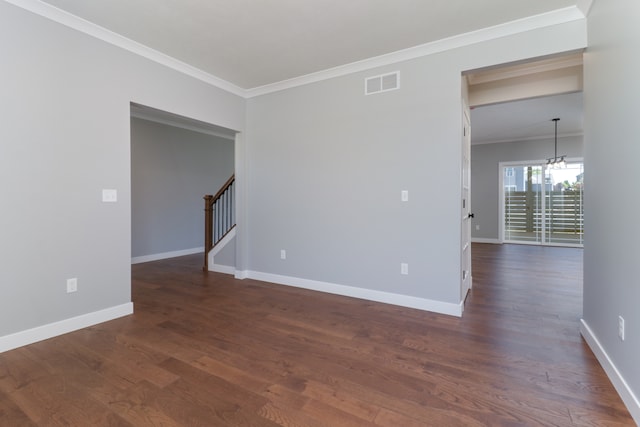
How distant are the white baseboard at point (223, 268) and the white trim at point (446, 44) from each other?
106 inches

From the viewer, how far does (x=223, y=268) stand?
475cm

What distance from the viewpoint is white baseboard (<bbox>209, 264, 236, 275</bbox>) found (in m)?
4.65

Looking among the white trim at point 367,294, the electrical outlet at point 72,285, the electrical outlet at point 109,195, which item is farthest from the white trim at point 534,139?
the electrical outlet at point 72,285

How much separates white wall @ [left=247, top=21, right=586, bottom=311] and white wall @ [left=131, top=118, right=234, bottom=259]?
8.54ft

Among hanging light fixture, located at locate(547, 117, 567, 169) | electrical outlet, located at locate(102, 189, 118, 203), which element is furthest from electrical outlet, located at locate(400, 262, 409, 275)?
hanging light fixture, located at locate(547, 117, 567, 169)

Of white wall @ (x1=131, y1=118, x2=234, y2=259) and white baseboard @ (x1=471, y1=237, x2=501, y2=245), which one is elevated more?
white wall @ (x1=131, y1=118, x2=234, y2=259)

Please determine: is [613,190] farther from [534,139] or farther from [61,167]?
[534,139]

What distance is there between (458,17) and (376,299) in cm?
277

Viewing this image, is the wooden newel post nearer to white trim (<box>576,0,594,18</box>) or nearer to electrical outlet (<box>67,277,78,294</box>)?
electrical outlet (<box>67,277,78,294</box>)

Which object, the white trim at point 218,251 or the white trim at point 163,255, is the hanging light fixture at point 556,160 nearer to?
the white trim at point 218,251

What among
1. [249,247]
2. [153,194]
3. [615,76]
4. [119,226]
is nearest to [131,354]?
[119,226]

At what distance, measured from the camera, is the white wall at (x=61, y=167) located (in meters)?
2.24

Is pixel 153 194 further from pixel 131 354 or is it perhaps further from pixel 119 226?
pixel 131 354

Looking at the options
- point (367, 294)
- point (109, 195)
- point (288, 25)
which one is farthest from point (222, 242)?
point (288, 25)
